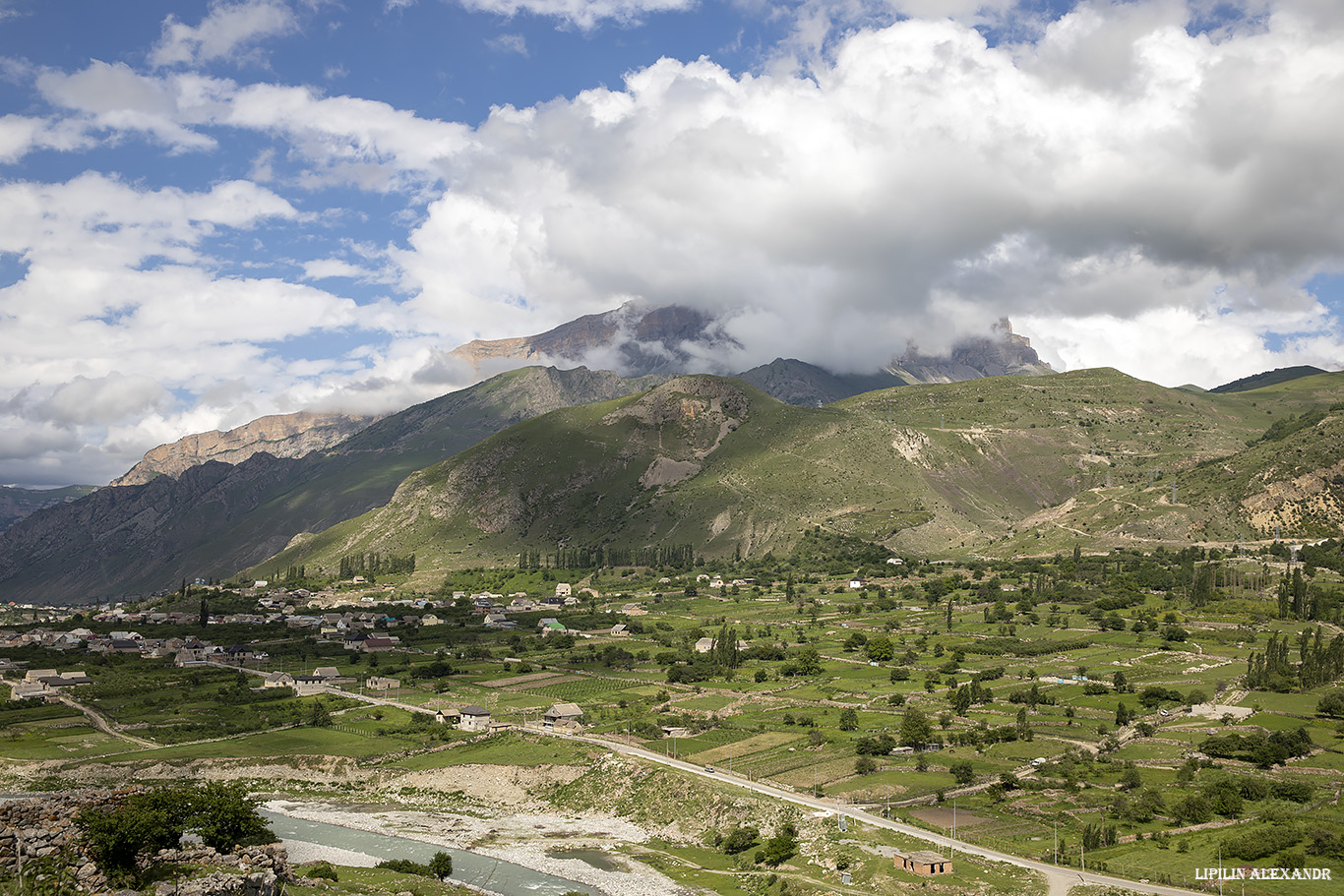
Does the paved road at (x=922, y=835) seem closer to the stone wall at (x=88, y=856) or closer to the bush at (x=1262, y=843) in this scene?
the bush at (x=1262, y=843)

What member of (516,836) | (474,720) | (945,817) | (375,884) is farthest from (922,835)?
(474,720)

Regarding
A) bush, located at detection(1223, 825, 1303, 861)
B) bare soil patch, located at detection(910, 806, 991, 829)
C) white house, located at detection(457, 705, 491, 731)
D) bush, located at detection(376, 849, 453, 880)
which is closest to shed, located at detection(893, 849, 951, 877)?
→ bare soil patch, located at detection(910, 806, 991, 829)

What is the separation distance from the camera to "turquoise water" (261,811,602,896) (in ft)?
206

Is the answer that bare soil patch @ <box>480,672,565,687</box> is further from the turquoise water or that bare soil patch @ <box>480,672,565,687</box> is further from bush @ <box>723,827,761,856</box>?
bush @ <box>723,827,761,856</box>

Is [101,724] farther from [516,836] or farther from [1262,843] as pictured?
[1262,843]

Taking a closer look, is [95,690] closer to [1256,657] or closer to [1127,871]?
[1127,871]

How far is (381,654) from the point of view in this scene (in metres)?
143

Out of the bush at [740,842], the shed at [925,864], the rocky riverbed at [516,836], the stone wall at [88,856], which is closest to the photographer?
the stone wall at [88,856]

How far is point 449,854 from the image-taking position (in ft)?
227

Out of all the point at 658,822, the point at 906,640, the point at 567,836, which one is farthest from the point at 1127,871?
the point at 906,640

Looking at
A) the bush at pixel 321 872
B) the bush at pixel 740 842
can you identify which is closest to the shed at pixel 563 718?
the bush at pixel 740 842

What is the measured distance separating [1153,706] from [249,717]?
9097 centimetres

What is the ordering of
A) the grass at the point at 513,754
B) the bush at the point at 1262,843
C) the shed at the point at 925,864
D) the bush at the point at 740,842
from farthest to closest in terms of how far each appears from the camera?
the grass at the point at 513,754
the bush at the point at 740,842
the bush at the point at 1262,843
the shed at the point at 925,864

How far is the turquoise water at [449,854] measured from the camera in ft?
206
